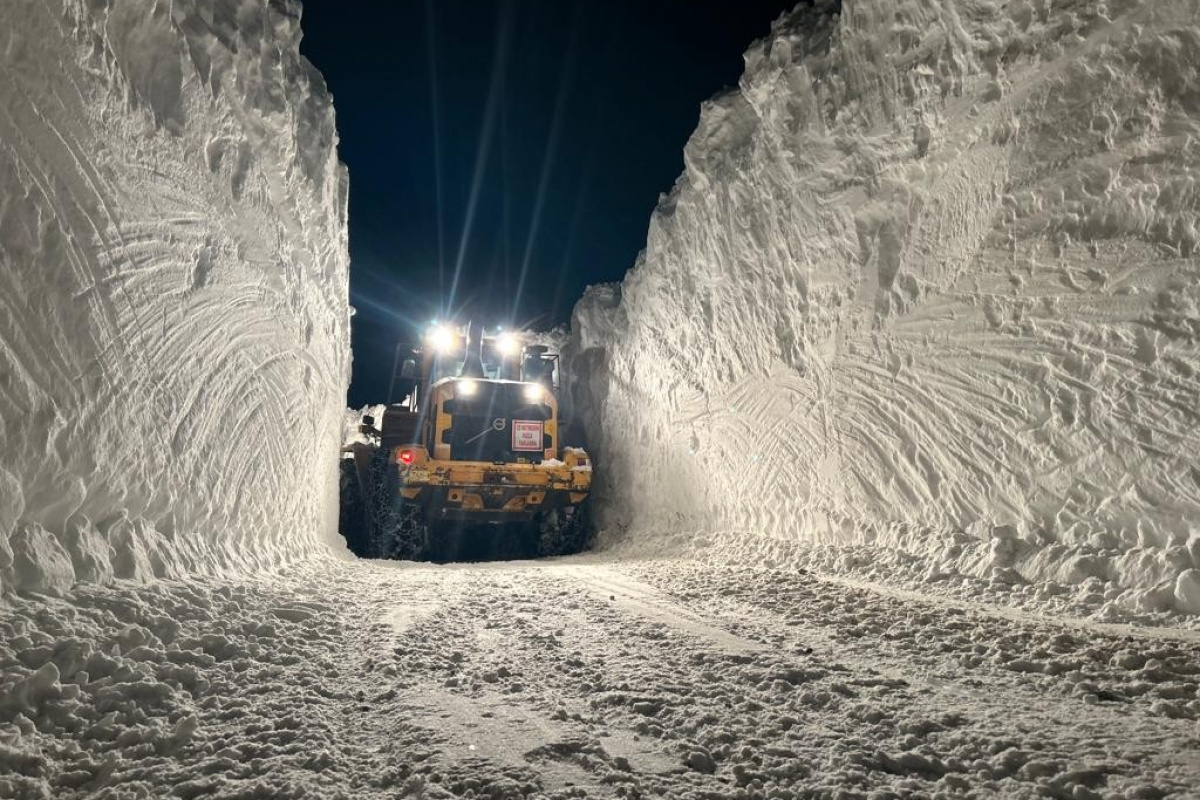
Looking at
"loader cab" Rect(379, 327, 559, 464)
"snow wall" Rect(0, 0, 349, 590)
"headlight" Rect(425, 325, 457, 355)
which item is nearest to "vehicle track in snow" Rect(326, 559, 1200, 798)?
"snow wall" Rect(0, 0, 349, 590)

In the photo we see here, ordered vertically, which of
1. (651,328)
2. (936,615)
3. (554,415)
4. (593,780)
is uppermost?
(651,328)

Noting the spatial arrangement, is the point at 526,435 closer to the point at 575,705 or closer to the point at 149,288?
the point at 149,288

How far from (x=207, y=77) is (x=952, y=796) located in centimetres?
618

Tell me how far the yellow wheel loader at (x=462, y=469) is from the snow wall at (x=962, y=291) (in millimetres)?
3337

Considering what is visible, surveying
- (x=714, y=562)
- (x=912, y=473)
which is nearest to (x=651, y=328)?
(x=714, y=562)

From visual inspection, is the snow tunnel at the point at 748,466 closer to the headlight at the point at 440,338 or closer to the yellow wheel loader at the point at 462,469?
the yellow wheel loader at the point at 462,469

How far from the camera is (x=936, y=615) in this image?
3891 millimetres

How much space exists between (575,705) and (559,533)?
10.5 m

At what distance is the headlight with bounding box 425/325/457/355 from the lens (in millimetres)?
14266

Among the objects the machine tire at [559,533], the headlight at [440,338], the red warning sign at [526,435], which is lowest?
the machine tire at [559,533]

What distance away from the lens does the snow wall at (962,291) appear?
391 centimetres

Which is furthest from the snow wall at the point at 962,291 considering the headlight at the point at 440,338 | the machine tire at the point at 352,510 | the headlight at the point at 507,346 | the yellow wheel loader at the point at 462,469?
the machine tire at the point at 352,510

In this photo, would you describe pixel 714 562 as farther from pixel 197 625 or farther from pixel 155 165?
pixel 155 165

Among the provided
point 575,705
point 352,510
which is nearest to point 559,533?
point 352,510
